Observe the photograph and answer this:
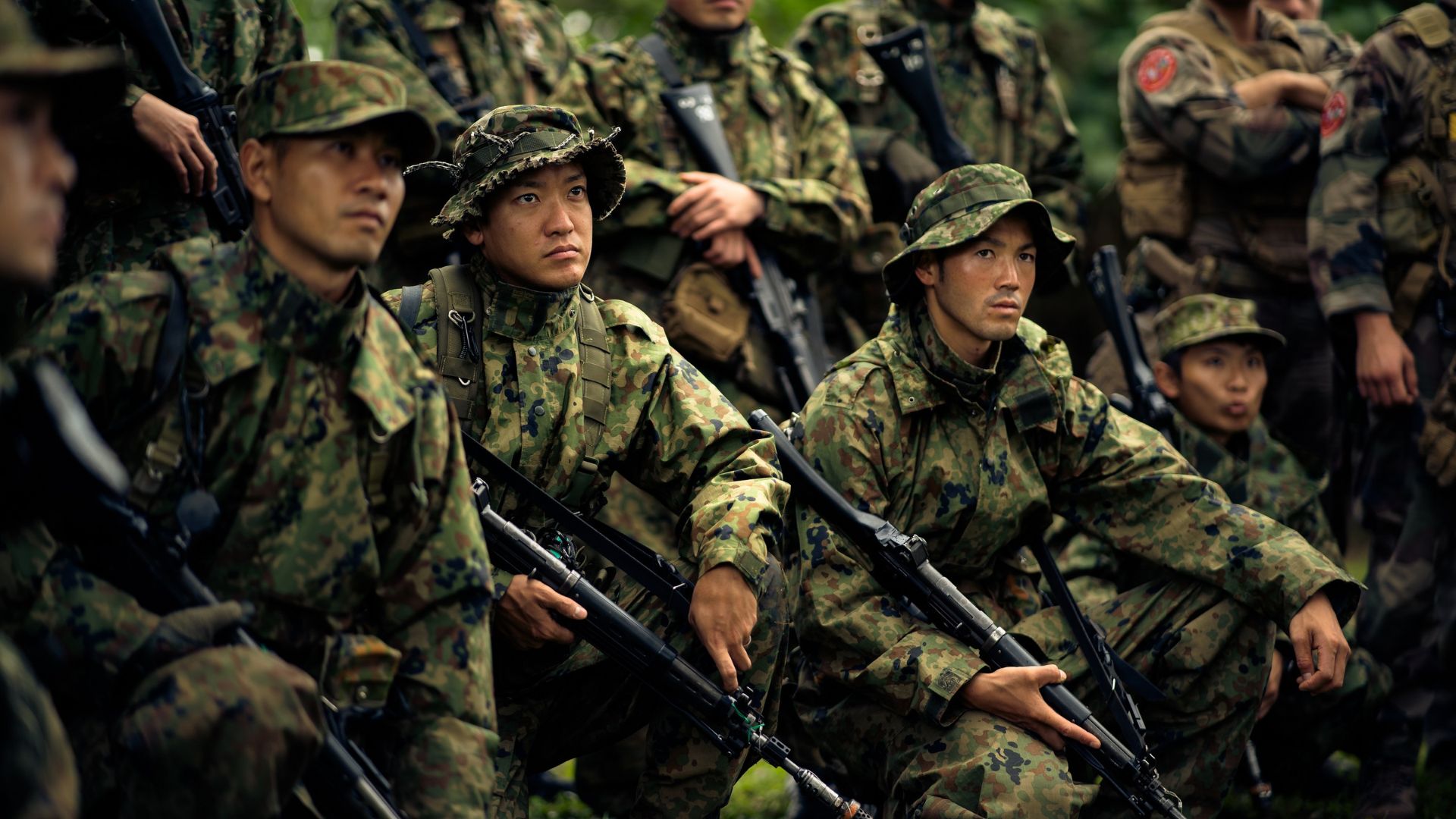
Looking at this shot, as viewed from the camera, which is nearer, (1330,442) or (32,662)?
(32,662)

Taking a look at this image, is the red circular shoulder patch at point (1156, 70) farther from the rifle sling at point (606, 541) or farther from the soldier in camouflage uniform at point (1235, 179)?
the rifle sling at point (606, 541)

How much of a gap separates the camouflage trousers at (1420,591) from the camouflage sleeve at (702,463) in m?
3.17

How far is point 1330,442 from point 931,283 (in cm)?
311

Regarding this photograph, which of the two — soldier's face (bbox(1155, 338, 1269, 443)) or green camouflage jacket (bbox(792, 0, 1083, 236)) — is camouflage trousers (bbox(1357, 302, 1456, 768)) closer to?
soldier's face (bbox(1155, 338, 1269, 443))

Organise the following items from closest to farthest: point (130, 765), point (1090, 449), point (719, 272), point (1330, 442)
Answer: point (130, 765) < point (1090, 449) < point (719, 272) < point (1330, 442)

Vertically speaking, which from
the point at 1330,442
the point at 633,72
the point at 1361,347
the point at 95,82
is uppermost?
the point at 95,82

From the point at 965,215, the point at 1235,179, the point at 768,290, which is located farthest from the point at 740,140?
the point at 1235,179

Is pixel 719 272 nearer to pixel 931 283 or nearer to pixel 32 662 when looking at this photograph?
pixel 931 283

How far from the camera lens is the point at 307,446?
3.63 meters

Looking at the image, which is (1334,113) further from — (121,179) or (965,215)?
(121,179)

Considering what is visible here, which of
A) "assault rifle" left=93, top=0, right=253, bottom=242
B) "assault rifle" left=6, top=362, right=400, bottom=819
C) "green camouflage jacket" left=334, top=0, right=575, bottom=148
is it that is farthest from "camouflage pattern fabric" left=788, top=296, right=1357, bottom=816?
"green camouflage jacket" left=334, top=0, right=575, bottom=148

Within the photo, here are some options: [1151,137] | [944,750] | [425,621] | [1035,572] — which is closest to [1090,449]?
[1035,572]

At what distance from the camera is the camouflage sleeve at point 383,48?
6.38 metres

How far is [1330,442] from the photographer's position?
7.67 m
